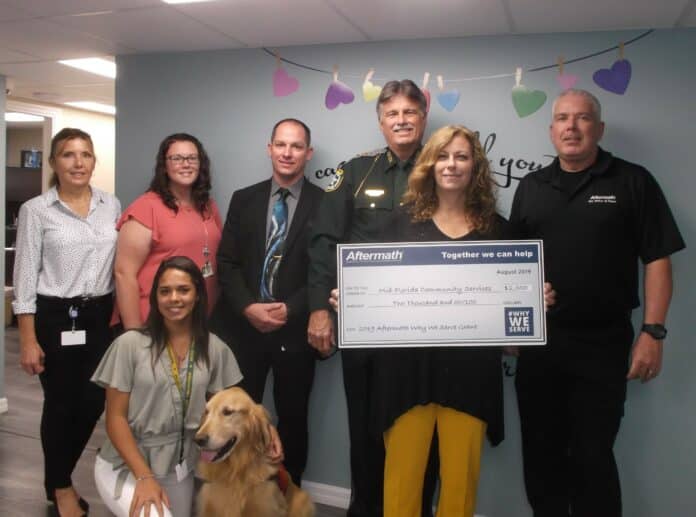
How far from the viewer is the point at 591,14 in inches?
101

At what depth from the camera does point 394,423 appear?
83.4 inches

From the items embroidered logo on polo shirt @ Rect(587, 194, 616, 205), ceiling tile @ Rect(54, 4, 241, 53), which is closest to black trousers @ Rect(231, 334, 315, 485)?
embroidered logo on polo shirt @ Rect(587, 194, 616, 205)

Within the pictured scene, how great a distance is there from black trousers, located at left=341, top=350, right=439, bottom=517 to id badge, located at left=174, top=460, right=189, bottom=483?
0.76m

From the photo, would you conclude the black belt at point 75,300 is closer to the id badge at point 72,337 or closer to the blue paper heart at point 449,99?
the id badge at point 72,337

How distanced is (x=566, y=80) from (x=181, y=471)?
7.51 ft

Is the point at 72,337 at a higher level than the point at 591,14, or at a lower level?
lower

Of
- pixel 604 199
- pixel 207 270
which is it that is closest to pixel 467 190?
pixel 604 199

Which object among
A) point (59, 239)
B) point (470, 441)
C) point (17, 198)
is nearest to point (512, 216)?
point (470, 441)

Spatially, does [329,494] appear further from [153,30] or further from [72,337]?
[153,30]

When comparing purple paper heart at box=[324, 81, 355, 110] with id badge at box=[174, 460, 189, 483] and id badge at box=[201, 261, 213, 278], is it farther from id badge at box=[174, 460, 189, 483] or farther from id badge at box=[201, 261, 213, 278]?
id badge at box=[174, 460, 189, 483]

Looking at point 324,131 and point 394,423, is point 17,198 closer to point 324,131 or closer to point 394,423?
point 324,131

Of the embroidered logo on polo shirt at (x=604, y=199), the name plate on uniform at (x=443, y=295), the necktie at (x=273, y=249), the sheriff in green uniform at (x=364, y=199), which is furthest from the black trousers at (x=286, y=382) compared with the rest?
the embroidered logo on polo shirt at (x=604, y=199)

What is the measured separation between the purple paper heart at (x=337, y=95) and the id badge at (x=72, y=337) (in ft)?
5.28

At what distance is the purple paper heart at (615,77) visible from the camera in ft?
9.00
